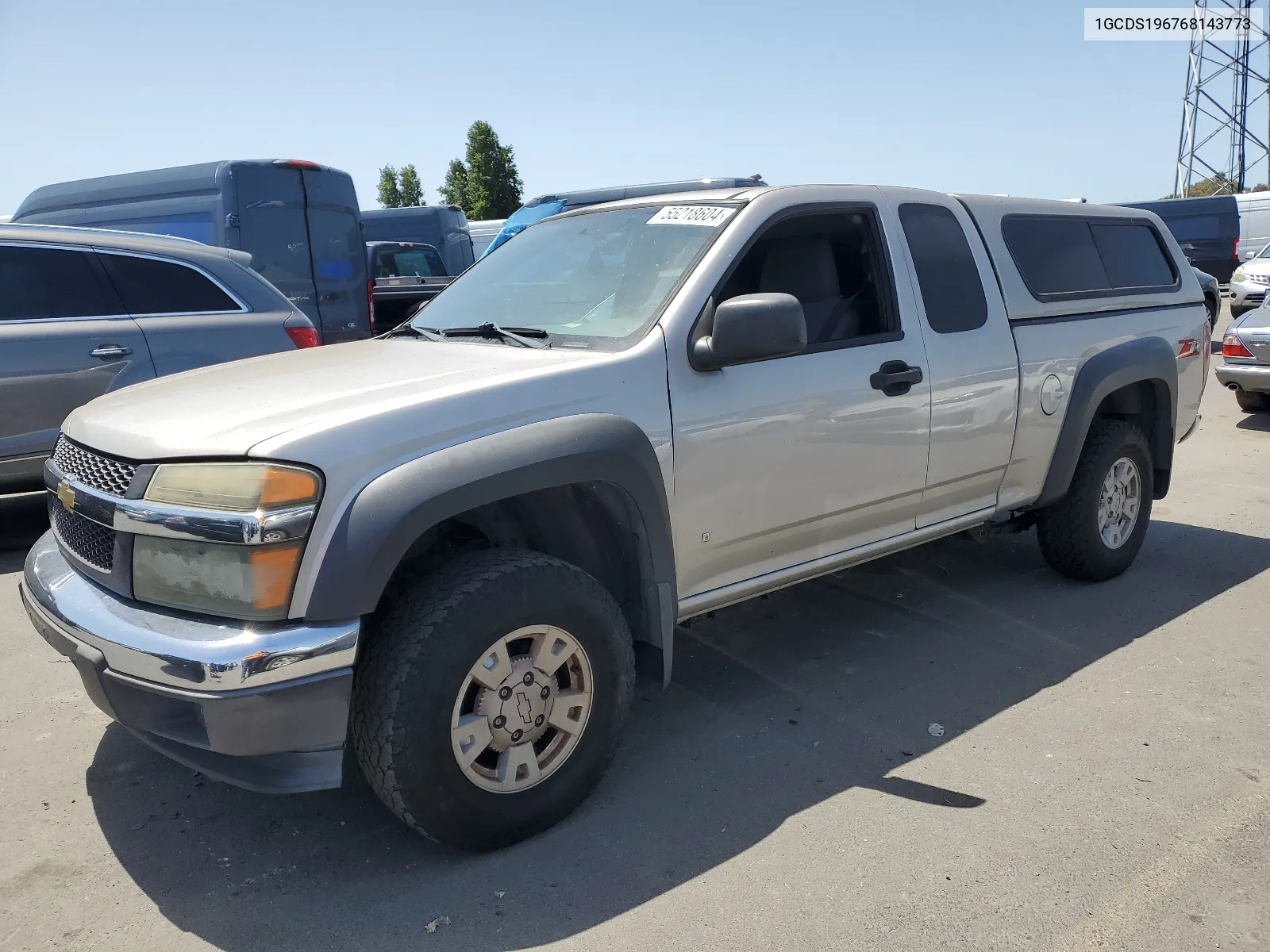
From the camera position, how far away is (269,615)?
2.43 m

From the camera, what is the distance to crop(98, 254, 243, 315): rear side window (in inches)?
231

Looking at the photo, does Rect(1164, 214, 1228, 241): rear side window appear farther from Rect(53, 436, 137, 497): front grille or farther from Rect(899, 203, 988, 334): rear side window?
Rect(53, 436, 137, 497): front grille

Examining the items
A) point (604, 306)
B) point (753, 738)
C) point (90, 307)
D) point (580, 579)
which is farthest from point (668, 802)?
point (90, 307)

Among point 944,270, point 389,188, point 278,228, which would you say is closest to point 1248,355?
point 944,270

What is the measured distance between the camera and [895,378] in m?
3.77

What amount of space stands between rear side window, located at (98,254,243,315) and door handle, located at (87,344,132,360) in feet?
0.93

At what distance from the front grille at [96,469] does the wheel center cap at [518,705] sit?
1.10 m

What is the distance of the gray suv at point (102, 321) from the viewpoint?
5.43m

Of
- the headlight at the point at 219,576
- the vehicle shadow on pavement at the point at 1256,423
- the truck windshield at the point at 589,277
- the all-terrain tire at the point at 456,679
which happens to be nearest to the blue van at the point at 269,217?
the truck windshield at the point at 589,277

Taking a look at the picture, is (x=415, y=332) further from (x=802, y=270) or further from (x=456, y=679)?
(x=456, y=679)

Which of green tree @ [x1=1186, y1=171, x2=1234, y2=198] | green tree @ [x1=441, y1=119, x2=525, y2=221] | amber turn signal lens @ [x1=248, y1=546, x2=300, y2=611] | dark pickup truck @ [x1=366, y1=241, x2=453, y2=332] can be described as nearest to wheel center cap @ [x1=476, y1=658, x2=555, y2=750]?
amber turn signal lens @ [x1=248, y1=546, x2=300, y2=611]

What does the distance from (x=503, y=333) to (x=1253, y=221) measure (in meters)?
25.6

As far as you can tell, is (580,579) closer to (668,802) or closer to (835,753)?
(668,802)

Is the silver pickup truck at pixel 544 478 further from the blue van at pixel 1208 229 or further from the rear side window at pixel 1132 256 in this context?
the blue van at pixel 1208 229
